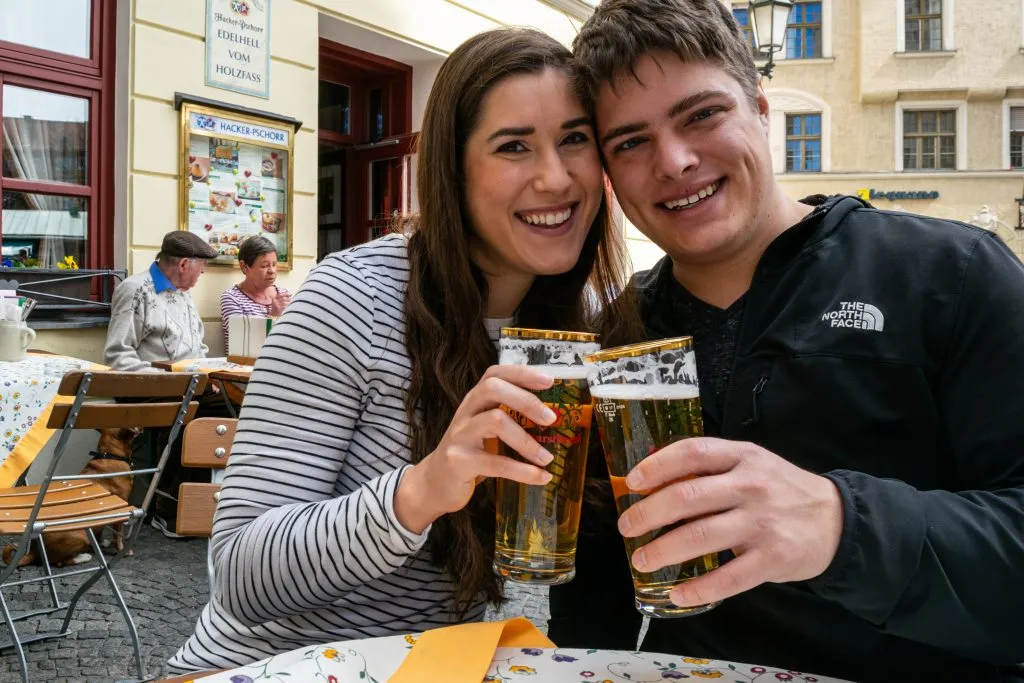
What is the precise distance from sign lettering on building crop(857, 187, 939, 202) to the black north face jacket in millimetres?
26507

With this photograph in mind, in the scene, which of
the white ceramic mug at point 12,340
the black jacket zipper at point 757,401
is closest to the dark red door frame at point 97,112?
the white ceramic mug at point 12,340

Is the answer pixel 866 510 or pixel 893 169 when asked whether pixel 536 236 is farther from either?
pixel 893 169

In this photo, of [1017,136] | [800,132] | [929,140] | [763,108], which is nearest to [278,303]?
[763,108]

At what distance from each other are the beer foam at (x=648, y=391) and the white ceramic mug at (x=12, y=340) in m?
3.41

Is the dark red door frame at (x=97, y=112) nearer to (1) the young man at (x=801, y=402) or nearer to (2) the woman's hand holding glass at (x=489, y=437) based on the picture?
(1) the young man at (x=801, y=402)

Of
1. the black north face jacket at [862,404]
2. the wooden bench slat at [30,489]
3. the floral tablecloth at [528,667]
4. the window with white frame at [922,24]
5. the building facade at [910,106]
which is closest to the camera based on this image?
the floral tablecloth at [528,667]

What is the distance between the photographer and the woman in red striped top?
18.4 ft

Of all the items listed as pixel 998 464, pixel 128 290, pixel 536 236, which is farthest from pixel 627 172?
pixel 128 290

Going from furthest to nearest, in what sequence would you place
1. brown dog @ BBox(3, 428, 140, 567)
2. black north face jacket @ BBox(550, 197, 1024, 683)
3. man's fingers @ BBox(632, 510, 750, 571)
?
brown dog @ BBox(3, 428, 140, 567) < black north face jacket @ BBox(550, 197, 1024, 683) < man's fingers @ BBox(632, 510, 750, 571)

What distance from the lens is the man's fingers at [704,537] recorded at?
2.27 ft

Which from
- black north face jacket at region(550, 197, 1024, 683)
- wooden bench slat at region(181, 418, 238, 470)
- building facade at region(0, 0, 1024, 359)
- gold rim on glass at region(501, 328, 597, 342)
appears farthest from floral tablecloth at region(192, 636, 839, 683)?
building facade at region(0, 0, 1024, 359)

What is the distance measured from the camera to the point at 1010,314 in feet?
3.66

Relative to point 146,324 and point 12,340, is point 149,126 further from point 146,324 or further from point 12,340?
point 12,340

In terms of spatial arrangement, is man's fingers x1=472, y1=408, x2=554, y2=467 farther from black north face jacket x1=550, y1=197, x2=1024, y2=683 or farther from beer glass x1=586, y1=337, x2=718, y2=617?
black north face jacket x1=550, y1=197, x2=1024, y2=683
